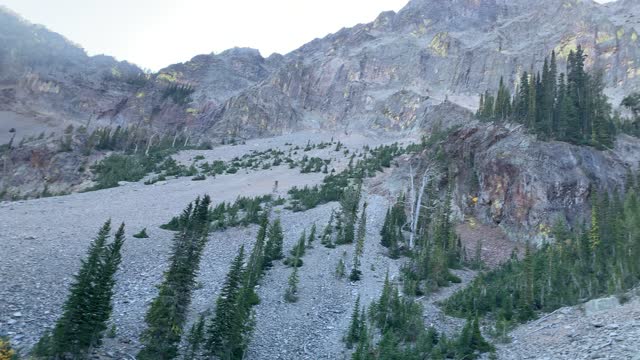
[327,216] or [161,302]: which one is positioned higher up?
[327,216]

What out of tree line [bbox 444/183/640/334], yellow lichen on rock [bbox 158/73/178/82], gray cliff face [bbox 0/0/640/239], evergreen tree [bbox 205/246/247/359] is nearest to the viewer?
evergreen tree [bbox 205/246/247/359]

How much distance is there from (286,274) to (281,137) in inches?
3619

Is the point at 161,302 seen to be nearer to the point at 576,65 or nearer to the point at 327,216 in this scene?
the point at 327,216

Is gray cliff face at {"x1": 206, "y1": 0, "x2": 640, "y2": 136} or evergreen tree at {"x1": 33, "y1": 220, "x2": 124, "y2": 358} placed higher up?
gray cliff face at {"x1": 206, "y1": 0, "x2": 640, "y2": 136}

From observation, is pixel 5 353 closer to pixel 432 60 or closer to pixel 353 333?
pixel 353 333

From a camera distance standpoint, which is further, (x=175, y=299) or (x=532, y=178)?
(x=532, y=178)

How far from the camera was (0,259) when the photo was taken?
22.5 metres

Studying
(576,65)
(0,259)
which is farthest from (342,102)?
(0,259)

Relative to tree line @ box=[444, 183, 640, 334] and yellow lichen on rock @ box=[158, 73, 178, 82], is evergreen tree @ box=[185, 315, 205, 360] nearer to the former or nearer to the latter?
tree line @ box=[444, 183, 640, 334]

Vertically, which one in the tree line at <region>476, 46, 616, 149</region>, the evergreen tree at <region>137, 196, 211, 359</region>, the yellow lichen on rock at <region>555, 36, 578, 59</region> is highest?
the yellow lichen on rock at <region>555, 36, 578, 59</region>

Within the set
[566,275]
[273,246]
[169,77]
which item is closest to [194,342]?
[273,246]

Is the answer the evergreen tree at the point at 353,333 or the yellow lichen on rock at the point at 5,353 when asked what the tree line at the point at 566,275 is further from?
the yellow lichen on rock at the point at 5,353

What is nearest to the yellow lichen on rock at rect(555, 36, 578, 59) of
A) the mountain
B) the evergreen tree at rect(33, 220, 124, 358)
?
the mountain

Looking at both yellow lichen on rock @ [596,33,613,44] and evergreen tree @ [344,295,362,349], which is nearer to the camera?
evergreen tree @ [344,295,362,349]
